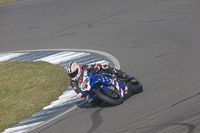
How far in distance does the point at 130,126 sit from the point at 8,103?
5.30 metres

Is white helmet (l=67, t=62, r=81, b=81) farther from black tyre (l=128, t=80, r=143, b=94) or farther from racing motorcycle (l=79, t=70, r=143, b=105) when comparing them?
black tyre (l=128, t=80, r=143, b=94)

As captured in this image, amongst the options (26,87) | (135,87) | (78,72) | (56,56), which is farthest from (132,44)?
(78,72)

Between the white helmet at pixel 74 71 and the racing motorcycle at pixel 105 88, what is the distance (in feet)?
0.53

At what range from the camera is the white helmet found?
7.89 metres

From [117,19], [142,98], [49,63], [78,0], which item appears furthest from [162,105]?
[78,0]

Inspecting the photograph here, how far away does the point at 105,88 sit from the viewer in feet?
25.5

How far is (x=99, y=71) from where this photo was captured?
8.26 metres

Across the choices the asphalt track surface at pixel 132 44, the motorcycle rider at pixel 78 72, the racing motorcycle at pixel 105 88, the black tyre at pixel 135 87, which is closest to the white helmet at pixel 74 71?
the motorcycle rider at pixel 78 72

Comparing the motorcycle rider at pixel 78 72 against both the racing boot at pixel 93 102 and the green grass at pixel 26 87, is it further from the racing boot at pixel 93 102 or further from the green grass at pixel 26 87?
the green grass at pixel 26 87

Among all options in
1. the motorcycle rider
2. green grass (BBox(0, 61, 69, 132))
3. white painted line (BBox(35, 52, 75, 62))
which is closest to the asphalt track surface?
the motorcycle rider

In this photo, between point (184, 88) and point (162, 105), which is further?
point (184, 88)

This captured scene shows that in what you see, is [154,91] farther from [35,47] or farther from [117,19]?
[117,19]

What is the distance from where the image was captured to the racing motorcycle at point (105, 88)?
7.71 metres

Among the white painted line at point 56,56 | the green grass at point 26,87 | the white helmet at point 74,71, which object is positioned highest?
the white helmet at point 74,71
